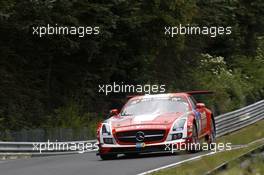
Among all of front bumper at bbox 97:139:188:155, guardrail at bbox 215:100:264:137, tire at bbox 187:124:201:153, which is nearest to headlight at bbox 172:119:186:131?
front bumper at bbox 97:139:188:155

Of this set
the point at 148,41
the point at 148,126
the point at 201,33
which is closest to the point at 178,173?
the point at 148,126

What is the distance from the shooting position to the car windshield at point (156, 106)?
16344 millimetres

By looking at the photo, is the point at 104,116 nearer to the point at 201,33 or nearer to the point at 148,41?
the point at 148,41

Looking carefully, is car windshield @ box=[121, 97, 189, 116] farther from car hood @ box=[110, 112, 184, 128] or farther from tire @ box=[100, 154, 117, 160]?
tire @ box=[100, 154, 117, 160]

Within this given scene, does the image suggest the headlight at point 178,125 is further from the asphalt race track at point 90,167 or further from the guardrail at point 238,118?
the guardrail at point 238,118

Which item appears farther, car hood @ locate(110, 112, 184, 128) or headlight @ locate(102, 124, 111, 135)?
headlight @ locate(102, 124, 111, 135)

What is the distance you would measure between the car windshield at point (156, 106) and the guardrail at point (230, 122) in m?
4.65

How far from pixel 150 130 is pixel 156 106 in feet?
4.25

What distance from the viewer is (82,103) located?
29.4 metres

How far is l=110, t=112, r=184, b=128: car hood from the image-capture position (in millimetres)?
15430

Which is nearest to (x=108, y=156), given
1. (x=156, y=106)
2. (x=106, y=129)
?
(x=106, y=129)

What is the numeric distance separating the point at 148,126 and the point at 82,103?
14232mm

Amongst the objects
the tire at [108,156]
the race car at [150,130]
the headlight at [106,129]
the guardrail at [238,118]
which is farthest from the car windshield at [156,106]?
the guardrail at [238,118]

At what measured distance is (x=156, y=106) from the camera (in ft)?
54.0
